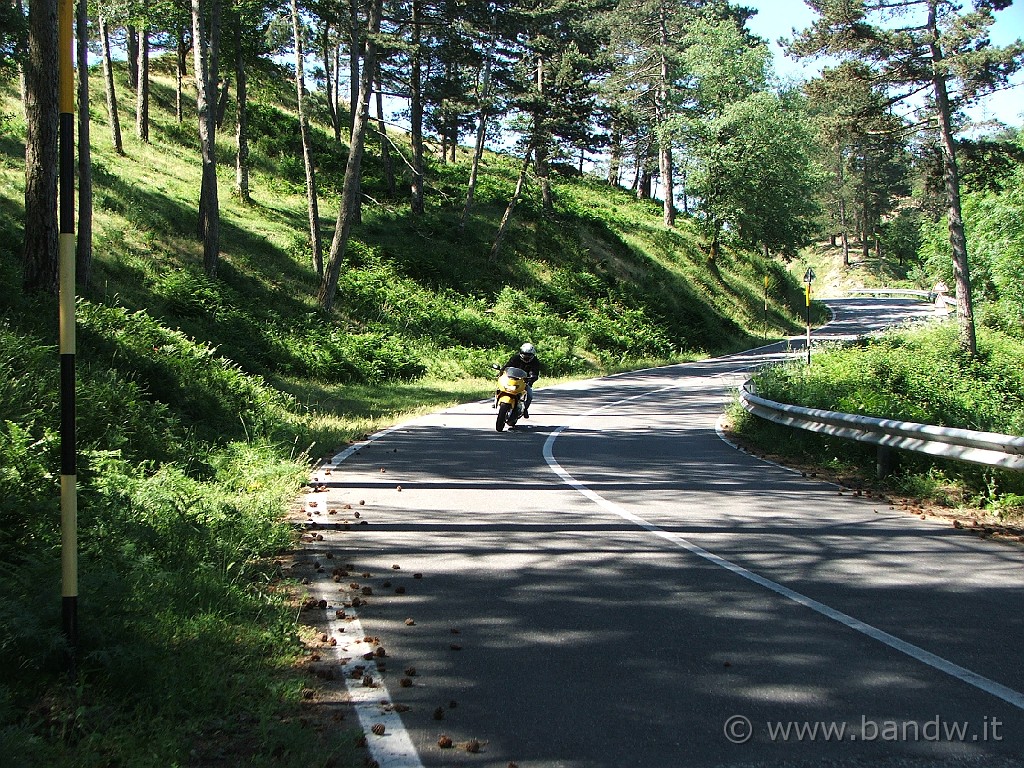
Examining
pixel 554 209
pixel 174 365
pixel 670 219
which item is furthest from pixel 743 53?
pixel 174 365

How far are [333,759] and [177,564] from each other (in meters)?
3.28

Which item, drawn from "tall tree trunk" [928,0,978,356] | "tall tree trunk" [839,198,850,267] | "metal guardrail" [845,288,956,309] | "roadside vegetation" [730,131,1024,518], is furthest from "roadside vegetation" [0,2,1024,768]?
"tall tree trunk" [839,198,850,267]

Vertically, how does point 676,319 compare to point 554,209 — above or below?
below

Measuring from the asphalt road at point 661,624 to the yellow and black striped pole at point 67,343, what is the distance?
1.42 meters

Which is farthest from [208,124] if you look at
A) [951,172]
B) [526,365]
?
[951,172]

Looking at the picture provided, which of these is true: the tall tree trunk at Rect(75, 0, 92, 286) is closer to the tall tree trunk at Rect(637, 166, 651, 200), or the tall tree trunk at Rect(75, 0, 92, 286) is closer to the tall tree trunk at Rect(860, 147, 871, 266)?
the tall tree trunk at Rect(637, 166, 651, 200)

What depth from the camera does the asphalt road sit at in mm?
4051

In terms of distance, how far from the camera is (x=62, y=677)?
4355 millimetres

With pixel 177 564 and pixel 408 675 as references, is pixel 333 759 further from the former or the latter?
pixel 177 564

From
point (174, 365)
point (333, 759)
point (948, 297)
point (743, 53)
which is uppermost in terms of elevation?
point (743, 53)

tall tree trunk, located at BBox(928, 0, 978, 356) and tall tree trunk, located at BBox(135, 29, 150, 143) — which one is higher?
tall tree trunk, located at BBox(135, 29, 150, 143)

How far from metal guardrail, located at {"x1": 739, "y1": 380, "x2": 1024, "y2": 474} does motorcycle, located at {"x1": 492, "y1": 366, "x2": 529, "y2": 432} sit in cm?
484

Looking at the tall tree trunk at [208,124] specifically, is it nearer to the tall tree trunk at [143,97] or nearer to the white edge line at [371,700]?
the tall tree trunk at [143,97]

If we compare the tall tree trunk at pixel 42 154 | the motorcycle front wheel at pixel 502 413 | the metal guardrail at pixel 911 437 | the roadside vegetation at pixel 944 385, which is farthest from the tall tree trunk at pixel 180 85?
the metal guardrail at pixel 911 437
